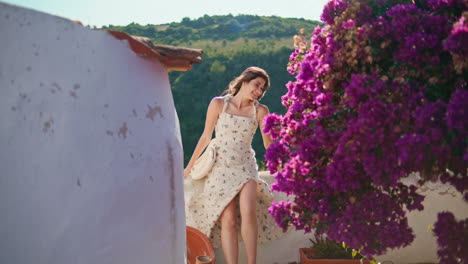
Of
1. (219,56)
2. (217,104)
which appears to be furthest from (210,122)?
(219,56)

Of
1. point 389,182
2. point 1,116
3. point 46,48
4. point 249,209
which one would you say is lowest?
point 249,209

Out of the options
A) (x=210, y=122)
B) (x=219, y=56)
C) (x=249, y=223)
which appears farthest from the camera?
(x=219, y=56)

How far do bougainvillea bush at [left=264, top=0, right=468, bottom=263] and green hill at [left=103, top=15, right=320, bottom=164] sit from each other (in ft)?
26.5

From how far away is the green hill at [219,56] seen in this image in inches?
682

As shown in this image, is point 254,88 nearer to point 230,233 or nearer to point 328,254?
point 230,233

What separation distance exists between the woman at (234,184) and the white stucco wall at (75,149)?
1579 mm

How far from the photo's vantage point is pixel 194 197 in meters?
3.92

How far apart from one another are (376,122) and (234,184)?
6.85ft

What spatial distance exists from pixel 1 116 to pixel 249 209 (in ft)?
7.41

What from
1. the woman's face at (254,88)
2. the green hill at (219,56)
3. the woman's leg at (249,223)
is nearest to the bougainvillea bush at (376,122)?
the woman's leg at (249,223)

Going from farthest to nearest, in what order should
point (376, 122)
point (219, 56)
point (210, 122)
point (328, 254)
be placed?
point (219, 56) < point (210, 122) < point (328, 254) < point (376, 122)

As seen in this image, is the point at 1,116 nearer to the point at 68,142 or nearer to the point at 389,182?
the point at 68,142

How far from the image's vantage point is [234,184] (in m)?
3.71

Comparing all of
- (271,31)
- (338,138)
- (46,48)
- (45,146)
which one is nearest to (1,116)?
(45,146)
